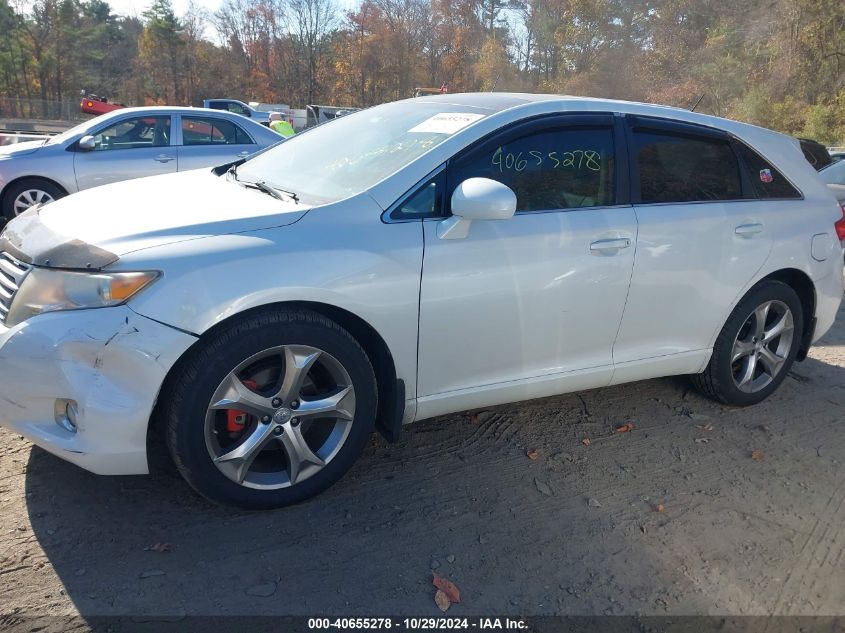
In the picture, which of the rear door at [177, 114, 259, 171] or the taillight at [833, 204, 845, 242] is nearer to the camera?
the taillight at [833, 204, 845, 242]

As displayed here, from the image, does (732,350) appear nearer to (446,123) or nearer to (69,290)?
(446,123)

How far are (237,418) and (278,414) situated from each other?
17 cm

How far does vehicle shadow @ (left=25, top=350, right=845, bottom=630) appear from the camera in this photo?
237 cm

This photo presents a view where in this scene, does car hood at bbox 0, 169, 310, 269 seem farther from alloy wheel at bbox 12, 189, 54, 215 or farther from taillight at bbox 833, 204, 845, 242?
alloy wheel at bbox 12, 189, 54, 215

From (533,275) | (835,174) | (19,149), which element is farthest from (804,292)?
(19,149)

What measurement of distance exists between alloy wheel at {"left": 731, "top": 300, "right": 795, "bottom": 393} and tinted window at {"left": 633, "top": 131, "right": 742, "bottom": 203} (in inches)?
30.8

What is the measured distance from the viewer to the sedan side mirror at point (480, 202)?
275 cm

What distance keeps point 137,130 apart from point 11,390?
6838mm

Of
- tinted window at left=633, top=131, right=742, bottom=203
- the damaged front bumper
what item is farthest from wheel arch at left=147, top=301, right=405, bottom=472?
tinted window at left=633, top=131, right=742, bottom=203

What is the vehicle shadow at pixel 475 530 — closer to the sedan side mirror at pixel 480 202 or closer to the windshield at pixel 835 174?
the sedan side mirror at pixel 480 202

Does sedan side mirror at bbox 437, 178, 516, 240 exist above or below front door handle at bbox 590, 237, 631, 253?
above

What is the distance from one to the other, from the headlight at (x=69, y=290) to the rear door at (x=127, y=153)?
6129 mm

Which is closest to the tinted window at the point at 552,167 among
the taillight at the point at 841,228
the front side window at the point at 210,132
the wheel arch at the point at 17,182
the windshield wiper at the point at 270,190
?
the windshield wiper at the point at 270,190

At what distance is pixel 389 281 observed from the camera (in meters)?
2.77
